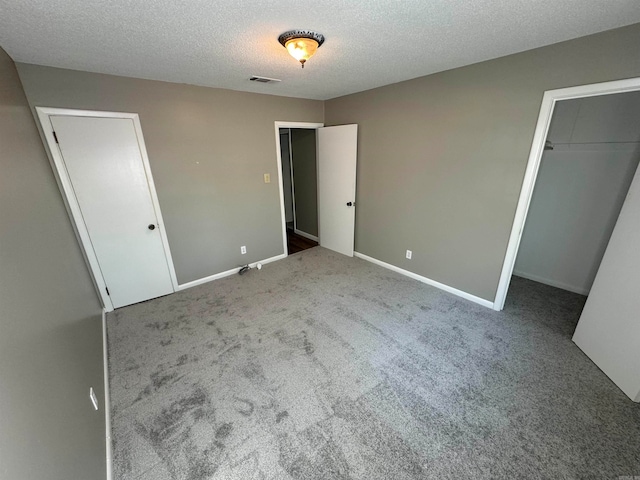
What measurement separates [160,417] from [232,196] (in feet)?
8.18

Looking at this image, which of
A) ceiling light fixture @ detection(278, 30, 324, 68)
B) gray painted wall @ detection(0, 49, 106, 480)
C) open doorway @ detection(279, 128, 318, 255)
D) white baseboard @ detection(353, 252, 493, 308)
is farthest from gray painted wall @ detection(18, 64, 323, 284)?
ceiling light fixture @ detection(278, 30, 324, 68)

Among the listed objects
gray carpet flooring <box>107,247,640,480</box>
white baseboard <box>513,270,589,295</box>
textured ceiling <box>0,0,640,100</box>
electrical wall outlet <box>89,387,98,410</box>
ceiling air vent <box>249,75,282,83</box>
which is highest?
ceiling air vent <box>249,75,282,83</box>

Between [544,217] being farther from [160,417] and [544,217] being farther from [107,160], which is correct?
[107,160]

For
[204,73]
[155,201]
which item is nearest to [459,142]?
[204,73]

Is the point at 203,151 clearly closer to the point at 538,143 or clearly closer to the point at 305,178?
the point at 305,178

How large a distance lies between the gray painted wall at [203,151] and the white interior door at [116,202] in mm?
142

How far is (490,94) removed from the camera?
2373 millimetres

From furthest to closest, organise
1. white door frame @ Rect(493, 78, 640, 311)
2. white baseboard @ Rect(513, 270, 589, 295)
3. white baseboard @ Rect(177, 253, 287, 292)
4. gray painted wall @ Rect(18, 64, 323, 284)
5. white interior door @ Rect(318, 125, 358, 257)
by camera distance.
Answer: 1. white interior door @ Rect(318, 125, 358, 257)
2. white baseboard @ Rect(177, 253, 287, 292)
3. white baseboard @ Rect(513, 270, 589, 295)
4. gray painted wall @ Rect(18, 64, 323, 284)
5. white door frame @ Rect(493, 78, 640, 311)

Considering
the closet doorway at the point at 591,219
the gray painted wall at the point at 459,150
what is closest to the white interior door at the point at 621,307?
the closet doorway at the point at 591,219

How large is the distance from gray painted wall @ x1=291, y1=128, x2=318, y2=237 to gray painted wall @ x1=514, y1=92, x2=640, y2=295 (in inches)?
126

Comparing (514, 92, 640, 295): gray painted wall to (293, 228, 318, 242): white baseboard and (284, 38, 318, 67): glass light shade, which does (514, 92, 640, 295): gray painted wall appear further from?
(293, 228, 318, 242): white baseboard

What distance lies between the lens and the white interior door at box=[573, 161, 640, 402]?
1762mm

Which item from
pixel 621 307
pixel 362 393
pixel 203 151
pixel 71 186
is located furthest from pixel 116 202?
pixel 621 307

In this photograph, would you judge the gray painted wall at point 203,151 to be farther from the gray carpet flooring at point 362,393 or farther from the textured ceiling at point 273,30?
the gray carpet flooring at point 362,393
